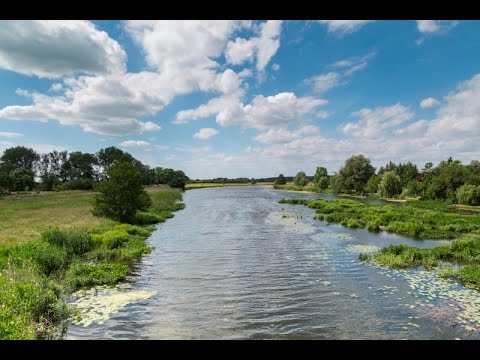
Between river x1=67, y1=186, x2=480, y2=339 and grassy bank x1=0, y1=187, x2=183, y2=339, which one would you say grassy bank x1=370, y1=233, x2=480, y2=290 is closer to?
river x1=67, y1=186, x2=480, y2=339

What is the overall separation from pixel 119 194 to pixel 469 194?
188ft

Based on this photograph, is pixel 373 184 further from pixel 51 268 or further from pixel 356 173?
pixel 51 268

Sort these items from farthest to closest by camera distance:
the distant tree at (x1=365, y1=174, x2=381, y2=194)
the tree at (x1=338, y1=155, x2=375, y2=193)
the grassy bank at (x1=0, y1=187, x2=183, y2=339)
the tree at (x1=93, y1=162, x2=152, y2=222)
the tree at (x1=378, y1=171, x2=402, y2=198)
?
the tree at (x1=338, y1=155, x2=375, y2=193) → the distant tree at (x1=365, y1=174, x2=381, y2=194) → the tree at (x1=378, y1=171, x2=402, y2=198) → the tree at (x1=93, y1=162, x2=152, y2=222) → the grassy bank at (x1=0, y1=187, x2=183, y2=339)

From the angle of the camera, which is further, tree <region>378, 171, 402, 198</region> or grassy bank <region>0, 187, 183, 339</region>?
tree <region>378, 171, 402, 198</region>

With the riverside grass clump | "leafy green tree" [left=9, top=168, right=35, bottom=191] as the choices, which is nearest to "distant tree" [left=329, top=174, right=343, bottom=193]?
the riverside grass clump

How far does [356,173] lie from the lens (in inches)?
4139

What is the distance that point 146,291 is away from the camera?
56.2 feet

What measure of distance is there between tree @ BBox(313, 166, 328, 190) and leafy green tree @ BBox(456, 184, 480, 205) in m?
62.2

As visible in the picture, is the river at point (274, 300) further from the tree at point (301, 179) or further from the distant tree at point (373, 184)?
the tree at point (301, 179)

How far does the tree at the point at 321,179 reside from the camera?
128 m

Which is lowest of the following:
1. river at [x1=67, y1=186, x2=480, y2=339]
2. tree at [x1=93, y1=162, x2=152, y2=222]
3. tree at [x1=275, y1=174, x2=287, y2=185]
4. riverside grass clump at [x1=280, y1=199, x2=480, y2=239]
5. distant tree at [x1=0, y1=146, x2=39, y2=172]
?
river at [x1=67, y1=186, x2=480, y2=339]

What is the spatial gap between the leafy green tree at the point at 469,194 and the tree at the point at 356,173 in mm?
39113

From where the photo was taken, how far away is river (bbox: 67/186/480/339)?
42.0 ft
